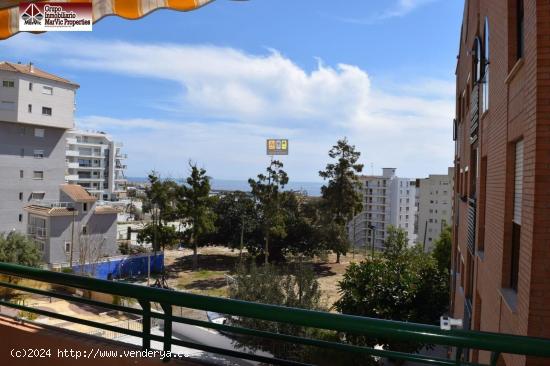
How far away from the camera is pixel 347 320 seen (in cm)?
164

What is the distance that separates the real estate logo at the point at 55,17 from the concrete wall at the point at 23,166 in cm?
3391

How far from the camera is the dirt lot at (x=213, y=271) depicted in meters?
28.0

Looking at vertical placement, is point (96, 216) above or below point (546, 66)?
below

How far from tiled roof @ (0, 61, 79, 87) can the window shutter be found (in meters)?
37.6

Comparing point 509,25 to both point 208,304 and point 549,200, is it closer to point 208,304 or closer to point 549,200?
point 549,200

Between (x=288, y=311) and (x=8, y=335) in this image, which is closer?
(x=288, y=311)

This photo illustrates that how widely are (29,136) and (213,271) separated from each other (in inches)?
718

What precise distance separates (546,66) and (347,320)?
307 centimetres

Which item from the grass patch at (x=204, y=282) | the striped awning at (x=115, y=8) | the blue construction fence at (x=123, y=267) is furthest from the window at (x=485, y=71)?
the blue construction fence at (x=123, y=267)

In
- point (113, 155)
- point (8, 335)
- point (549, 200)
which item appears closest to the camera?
point (8, 335)

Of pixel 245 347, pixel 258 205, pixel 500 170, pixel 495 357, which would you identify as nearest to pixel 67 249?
pixel 258 205

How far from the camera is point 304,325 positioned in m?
1.69

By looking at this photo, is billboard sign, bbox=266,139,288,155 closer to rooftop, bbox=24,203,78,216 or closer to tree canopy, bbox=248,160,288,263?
tree canopy, bbox=248,160,288,263

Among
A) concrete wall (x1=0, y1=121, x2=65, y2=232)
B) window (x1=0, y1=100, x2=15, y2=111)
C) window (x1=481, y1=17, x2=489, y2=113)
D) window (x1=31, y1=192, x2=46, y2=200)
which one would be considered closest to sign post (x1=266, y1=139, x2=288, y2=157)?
concrete wall (x1=0, y1=121, x2=65, y2=232)
